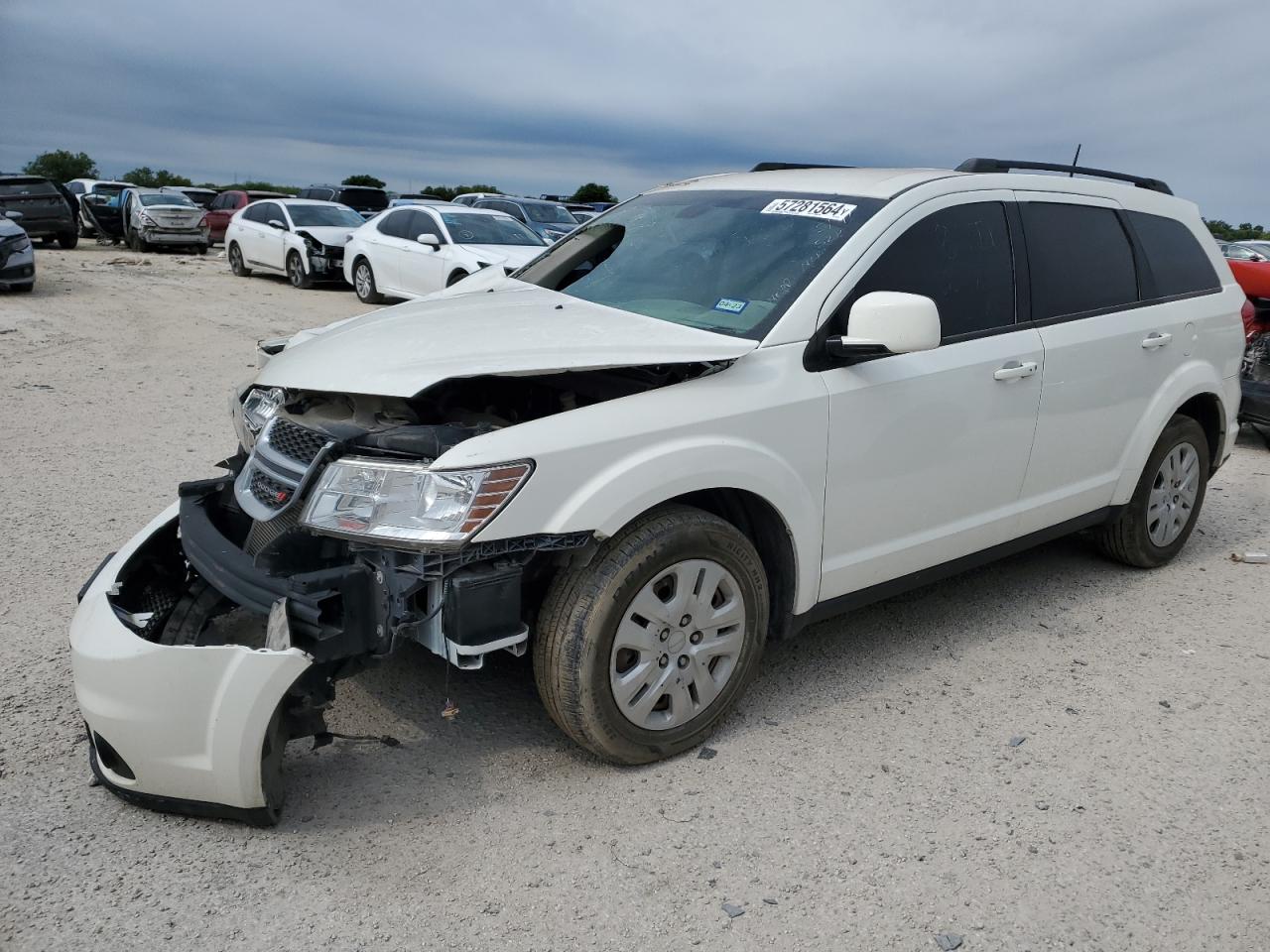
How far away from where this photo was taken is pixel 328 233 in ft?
56.9

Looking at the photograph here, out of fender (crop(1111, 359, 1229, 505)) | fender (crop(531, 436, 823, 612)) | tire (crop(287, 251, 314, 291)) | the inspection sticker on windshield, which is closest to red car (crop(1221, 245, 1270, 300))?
fender (crop(1111, 359, 1229, 505))

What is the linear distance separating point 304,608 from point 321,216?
666 inches

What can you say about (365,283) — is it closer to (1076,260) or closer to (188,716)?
(1076,260)

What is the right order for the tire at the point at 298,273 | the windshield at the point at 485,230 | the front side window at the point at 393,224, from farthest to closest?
the tire at the point at 298,273 → the front side window at the point at 393,224 → the windshield at the point at 485,230

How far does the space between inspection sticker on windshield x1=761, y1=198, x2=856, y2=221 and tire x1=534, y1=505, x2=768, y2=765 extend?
127cm

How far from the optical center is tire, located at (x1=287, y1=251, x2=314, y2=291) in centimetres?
1727

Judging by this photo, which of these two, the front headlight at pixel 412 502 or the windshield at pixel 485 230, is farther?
the windshield at pixel 485 230

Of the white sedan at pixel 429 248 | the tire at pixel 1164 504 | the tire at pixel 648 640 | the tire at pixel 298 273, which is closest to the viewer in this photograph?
the tire at pixel 648 640

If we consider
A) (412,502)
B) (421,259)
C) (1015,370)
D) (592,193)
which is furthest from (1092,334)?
(592,193)

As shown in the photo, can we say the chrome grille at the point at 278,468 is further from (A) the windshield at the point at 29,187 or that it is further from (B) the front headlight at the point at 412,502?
(A) the windshield at the point at 29,187

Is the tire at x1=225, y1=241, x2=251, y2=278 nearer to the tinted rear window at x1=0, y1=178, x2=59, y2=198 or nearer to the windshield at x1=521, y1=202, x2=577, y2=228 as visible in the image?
the tinted rear window at x1=0, y1=178, x2=59, y2=198

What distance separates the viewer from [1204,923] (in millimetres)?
2637

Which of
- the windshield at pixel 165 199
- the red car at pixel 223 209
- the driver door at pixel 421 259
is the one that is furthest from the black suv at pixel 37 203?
the driver door at pixel 421 259

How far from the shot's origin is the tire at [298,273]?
680 inches
